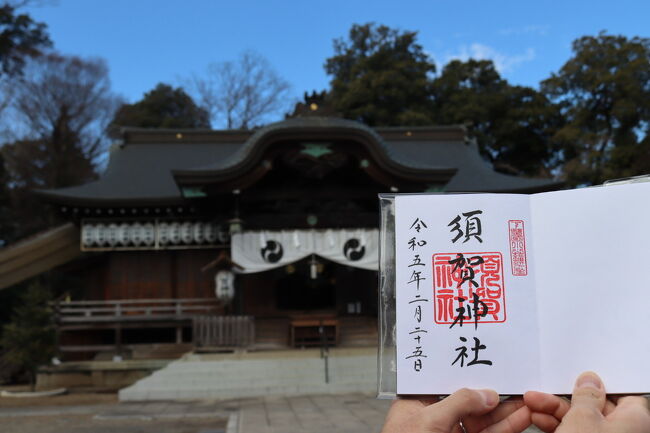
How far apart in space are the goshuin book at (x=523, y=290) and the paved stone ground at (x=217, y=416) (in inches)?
208

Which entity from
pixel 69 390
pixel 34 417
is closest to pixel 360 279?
pixel 69 390

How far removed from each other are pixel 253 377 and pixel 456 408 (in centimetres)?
1001

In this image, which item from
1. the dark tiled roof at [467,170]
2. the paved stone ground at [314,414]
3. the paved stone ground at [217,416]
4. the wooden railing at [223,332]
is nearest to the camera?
the paved stone ground at [314,414]

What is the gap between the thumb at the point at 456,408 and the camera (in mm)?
1289

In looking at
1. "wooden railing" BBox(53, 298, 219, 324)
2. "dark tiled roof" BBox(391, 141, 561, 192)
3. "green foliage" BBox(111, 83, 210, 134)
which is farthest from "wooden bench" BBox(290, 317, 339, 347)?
"green foliage" BBox(111, 83, 210, 134)

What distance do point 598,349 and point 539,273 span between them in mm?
228

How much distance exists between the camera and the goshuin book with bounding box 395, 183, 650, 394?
1360 millimetres

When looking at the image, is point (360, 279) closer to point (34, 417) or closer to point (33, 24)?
point (34, 417)

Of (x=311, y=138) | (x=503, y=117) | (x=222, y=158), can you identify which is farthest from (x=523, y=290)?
(x=503, y=117)

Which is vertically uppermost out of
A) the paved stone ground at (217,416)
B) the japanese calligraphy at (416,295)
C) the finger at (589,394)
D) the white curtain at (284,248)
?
the white curtain at (284,248)

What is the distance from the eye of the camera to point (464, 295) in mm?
1506

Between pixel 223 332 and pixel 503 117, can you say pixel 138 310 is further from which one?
pixel 503 117

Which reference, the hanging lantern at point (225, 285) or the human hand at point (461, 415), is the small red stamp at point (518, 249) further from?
the hanging lantern at point (225, 285)

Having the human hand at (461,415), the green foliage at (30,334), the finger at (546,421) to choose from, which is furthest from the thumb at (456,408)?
the green foliage at (30,334)
